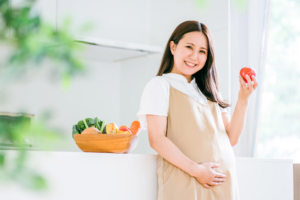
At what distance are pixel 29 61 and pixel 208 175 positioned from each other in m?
1.17

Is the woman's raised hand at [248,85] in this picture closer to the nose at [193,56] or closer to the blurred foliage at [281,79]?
the nose at [193,56]

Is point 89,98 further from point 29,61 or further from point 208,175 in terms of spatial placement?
point 29,61

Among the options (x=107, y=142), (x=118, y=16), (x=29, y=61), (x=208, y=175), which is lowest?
(x=208, y=175)

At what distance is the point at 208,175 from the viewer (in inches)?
53.0

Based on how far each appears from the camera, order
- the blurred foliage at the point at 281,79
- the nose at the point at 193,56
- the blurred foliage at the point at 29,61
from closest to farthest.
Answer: the blurred foliage at the point at 29,61
the nose at the point at 193,56
the blurred foliage at the point at 281,79

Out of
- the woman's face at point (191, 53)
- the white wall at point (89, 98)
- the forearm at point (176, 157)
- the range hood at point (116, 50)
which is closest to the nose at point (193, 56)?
the woman's face at point (191, 53)

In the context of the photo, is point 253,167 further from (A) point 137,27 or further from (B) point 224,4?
(A) point 137,27

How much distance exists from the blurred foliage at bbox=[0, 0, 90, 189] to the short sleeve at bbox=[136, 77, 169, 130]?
1.14 metres

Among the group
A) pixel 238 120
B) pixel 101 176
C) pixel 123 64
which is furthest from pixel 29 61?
pixel 123 64

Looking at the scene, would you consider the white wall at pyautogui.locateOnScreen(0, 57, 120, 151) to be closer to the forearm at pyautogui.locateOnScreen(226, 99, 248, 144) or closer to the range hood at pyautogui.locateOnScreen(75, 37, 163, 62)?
the range hood at pyautogui.locateOnScreen(75, 37, 163, 62)

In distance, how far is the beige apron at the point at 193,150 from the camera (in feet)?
4.45

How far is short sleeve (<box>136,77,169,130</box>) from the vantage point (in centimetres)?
139

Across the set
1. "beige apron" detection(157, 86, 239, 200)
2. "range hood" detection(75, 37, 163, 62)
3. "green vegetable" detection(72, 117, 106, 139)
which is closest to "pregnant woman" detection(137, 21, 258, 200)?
"beige apron" detection(157, 86, 239, 200)

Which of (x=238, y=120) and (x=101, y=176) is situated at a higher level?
(x=238, y=120)
